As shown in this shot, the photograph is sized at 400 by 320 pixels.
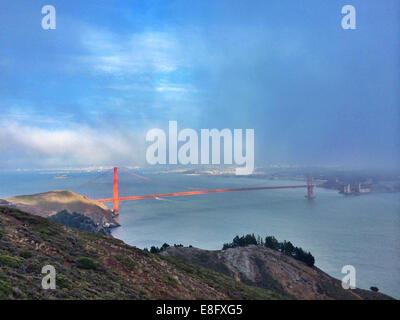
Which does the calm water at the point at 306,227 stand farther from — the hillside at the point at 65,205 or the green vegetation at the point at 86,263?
the green vegetation at the point at 86,263

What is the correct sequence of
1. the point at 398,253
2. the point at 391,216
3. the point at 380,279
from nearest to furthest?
the point at 380,279, the point at 398,253, the point at 391,216

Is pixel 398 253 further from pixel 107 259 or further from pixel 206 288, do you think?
pixel 107 259

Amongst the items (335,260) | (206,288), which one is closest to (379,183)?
(335,260)

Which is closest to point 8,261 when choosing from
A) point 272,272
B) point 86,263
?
point 86,263

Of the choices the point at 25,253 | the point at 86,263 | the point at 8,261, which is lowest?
the point at 86,263

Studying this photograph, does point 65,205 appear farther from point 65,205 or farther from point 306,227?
point 306,227

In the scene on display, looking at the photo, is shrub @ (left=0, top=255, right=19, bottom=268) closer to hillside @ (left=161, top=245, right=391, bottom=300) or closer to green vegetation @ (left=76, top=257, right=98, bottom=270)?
green vegetation @ (left=76, top=257, right=98, bottom=270)

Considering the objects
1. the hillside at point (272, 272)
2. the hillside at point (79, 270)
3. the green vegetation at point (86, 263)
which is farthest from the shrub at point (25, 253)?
the hillside at point (272, 272)
